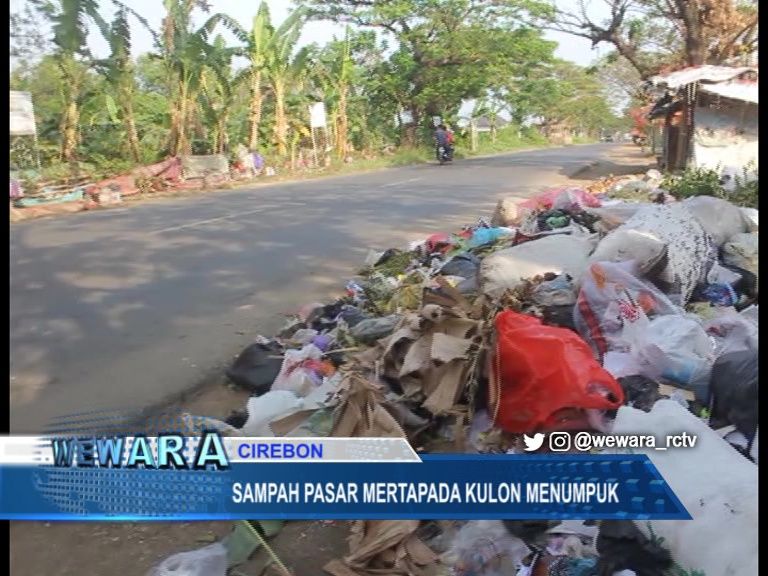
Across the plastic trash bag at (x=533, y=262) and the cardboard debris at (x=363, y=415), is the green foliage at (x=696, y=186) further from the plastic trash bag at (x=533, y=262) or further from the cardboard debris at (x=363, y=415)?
the cardboard debris at (x=363, y=415)

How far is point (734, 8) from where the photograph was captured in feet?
45.0

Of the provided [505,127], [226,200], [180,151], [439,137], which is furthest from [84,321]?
[505,127]

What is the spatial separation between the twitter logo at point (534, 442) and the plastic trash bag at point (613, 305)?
644mm

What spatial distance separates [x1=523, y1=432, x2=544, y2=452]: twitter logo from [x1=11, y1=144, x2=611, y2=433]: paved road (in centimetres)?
204

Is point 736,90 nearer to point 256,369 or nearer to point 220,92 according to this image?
point 256,369

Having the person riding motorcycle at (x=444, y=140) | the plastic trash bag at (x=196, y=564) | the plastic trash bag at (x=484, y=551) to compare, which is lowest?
the plastic trash bag at (x=196, y=564)

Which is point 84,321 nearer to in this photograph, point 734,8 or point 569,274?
point 569,274

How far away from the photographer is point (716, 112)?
40.4 ft

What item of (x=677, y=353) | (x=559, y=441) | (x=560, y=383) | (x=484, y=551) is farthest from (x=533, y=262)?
(x=484, y=551)

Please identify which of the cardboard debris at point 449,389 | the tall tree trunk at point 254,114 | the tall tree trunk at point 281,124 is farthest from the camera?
the tall tree trunk at point 281,124

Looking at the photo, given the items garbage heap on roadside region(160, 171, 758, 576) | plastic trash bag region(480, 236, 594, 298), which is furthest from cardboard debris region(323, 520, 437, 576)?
plastic trash bag region(480, 236, 594, 298)

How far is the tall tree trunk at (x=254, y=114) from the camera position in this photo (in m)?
17.3

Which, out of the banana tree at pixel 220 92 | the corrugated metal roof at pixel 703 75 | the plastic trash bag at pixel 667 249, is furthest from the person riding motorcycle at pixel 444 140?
the plastic trash bag at pixel 667 249

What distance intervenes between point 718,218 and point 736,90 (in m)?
8.16
